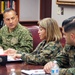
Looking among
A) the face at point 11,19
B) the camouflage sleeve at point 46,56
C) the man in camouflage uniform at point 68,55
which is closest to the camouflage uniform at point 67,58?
the man in camouflage uniform at point 68,55

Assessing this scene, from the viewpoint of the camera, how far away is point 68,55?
2.42m

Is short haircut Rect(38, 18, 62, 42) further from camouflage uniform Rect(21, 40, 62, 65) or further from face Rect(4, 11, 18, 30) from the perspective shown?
face Rect(4, 11, 18, 30)

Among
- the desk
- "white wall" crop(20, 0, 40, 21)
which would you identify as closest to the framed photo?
"white wall" crop(20, 0, 40, 21)

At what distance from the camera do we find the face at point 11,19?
3.59 meters

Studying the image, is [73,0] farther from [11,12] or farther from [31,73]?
[31,73]

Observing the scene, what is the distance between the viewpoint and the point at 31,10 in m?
6.22

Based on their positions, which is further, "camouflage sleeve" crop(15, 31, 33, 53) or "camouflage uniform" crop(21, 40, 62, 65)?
"camouflage sleeve" crop(15, 31, 33, 53)

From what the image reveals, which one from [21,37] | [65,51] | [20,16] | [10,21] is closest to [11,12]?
[10,21]

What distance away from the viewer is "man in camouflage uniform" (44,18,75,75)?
217 cm

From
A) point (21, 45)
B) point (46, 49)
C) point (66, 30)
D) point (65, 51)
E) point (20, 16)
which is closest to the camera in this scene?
point (66, 30)

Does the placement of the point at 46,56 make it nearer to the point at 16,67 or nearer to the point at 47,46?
the point at 47,46

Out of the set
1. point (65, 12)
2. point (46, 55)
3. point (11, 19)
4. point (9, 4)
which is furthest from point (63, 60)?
point (9, 4)

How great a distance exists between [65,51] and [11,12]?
4.66ft

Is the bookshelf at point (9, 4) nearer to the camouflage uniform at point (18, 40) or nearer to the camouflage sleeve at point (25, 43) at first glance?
the camouflage uniform at point (18, 40)
